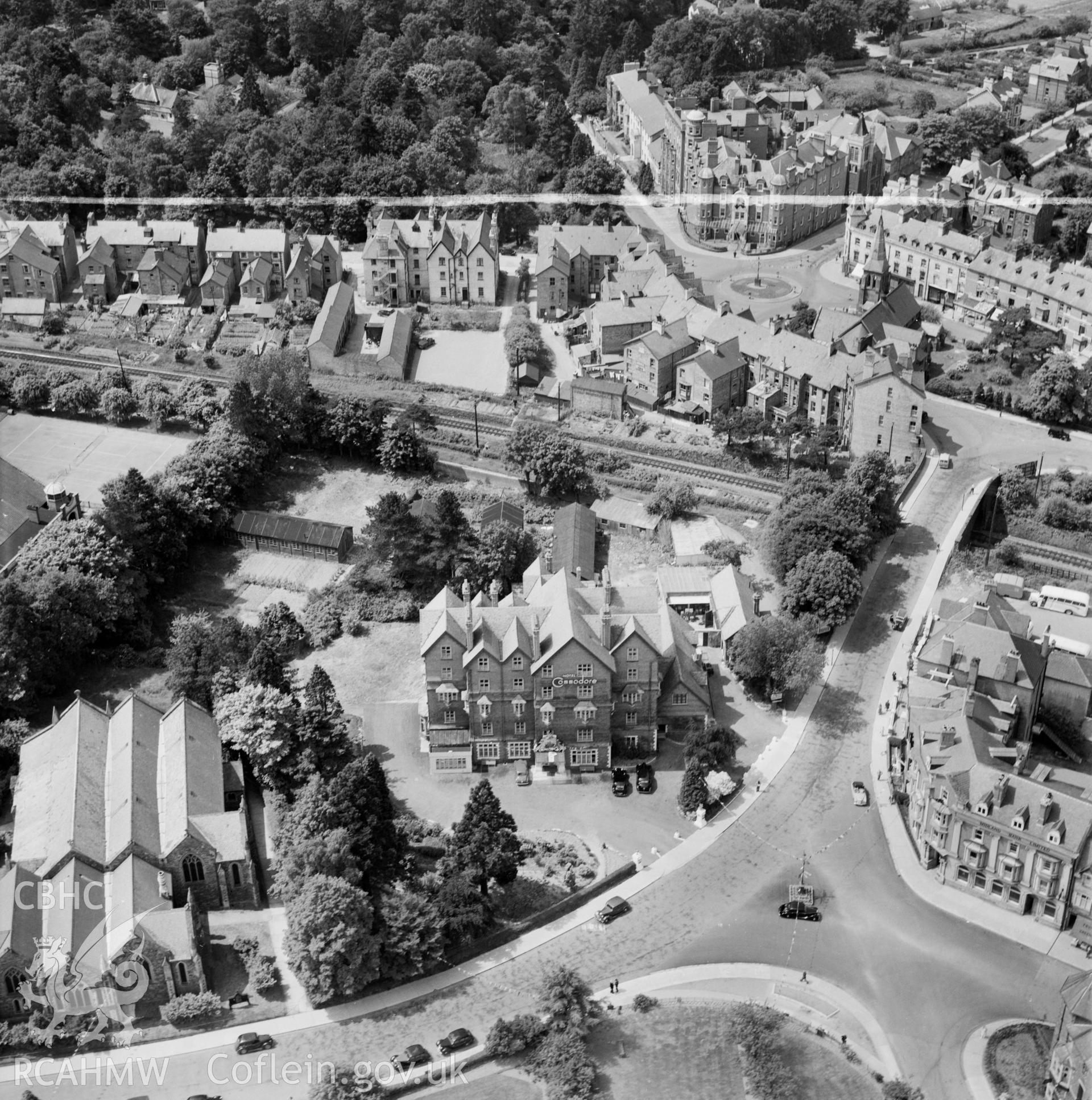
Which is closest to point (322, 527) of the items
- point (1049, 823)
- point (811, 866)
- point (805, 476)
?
point (805, 476)

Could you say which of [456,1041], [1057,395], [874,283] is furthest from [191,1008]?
[874,283]

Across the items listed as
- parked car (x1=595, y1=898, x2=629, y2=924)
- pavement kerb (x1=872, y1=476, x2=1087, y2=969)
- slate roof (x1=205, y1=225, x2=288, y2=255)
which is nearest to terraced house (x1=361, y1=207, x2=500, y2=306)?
slate roof (x1=205, y1=225, x2=288, y2=255)

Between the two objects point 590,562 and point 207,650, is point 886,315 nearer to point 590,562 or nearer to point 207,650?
point 590,562

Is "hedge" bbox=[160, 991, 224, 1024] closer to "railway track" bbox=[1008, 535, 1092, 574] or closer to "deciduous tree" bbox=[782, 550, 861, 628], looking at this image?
"deciduous tree" bbox=[782, 550, 861, 628]

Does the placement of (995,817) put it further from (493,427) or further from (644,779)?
(493,427)

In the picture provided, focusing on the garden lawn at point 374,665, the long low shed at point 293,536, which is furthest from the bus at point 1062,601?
the long low shed at point 293,536
